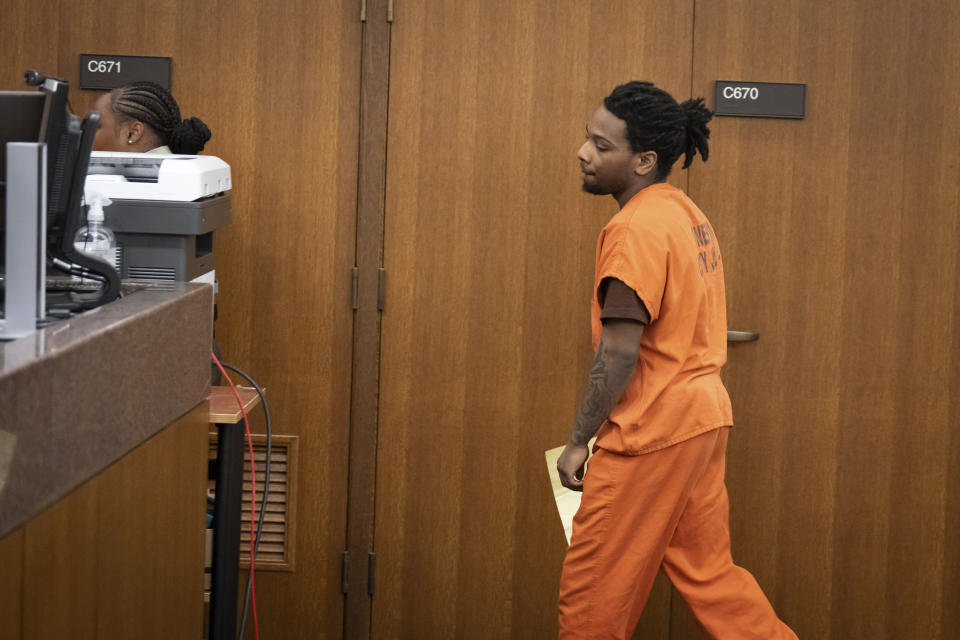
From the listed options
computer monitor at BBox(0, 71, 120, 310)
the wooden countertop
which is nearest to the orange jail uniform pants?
the wooden countertop

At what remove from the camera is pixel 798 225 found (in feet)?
9.67

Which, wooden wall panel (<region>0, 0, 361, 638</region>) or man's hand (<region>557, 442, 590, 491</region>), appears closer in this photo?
man's hand (<region>557, 442, 590, 491</region>)

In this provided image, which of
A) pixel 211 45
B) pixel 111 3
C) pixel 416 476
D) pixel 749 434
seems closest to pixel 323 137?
pixel 211 45

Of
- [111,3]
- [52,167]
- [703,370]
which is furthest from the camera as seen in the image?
[111,3]

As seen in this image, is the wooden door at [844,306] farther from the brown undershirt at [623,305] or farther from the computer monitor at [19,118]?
the computer monitor at [19,118]

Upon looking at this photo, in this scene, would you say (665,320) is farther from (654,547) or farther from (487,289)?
(487,289)

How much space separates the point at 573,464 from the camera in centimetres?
228

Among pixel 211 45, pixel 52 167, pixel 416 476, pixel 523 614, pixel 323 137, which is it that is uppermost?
pixel 211 45

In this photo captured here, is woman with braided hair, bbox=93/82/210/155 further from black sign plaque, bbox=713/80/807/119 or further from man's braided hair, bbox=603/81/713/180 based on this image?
black sign plaque, bbox=713/80/807/119

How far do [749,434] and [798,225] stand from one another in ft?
1.87

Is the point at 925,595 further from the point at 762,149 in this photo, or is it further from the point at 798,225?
the point at 762,149

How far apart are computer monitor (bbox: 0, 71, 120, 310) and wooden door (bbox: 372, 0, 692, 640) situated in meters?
1.36

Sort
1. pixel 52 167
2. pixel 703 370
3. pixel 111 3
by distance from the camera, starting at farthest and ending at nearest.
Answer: pixel 111 3
pixel 703 370
pixel 52 167

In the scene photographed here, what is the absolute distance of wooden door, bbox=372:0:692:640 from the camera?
9.52 feet
